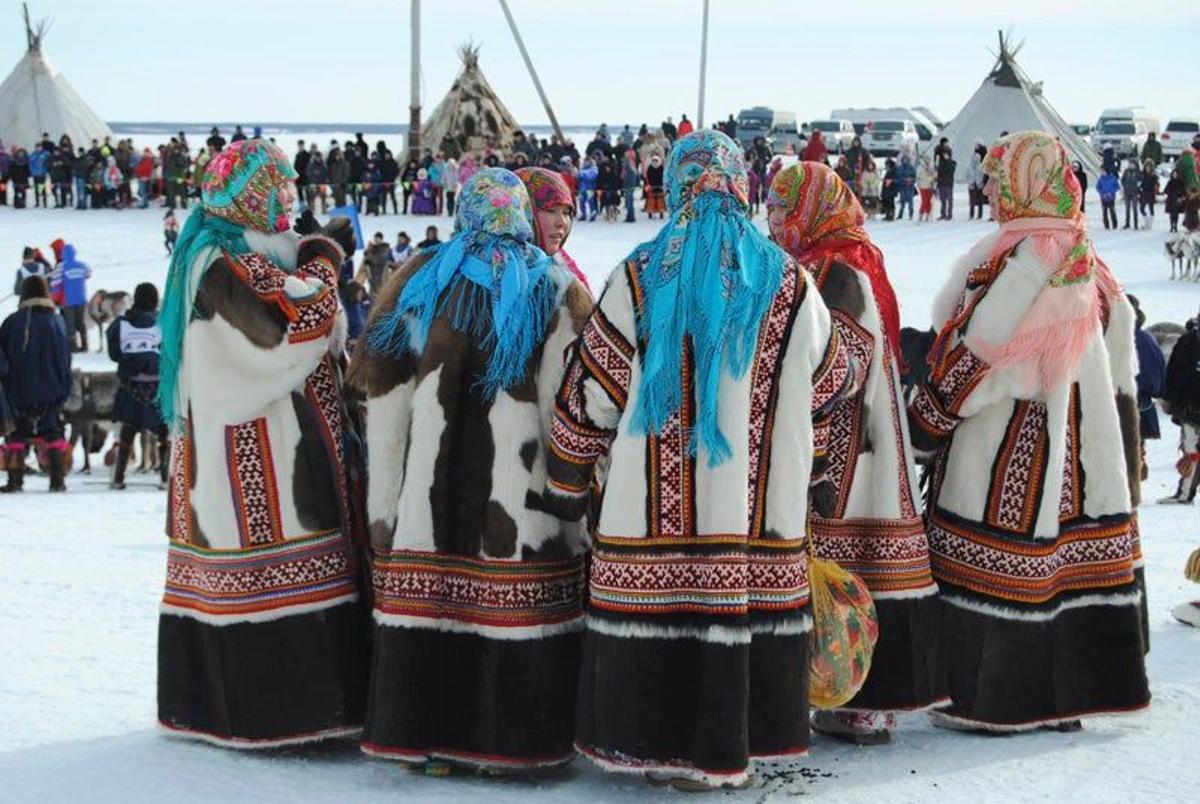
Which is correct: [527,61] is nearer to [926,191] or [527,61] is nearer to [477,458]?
[926,191]

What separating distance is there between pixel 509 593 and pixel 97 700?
149 cm

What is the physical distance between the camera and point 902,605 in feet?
14.6

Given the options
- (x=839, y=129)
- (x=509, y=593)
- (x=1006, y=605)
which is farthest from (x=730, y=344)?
(x=839, y=129)

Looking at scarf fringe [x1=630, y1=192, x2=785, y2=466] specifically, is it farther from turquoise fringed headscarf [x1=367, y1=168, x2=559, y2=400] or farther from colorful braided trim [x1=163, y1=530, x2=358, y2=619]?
colorful braided trim [x1=163, y1=530, x2=358, y2=619]

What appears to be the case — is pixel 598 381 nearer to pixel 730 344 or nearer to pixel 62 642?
pixel 730 344

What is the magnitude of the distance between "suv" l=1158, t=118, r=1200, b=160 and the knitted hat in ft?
120

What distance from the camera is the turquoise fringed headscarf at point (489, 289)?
410 cm

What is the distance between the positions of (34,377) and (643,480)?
745 centimetres

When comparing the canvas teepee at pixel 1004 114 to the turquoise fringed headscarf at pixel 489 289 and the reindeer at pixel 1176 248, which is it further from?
the turquoise fringed headscarf at pixel 489 289

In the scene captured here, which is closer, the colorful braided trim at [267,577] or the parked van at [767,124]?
the colorful braided trim at [267,577]

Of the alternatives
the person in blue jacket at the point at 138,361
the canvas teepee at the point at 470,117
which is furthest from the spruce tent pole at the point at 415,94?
the person in blue jacket at the point at 138,361

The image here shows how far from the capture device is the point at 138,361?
10625 mm

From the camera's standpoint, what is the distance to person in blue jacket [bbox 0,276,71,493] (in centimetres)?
1045

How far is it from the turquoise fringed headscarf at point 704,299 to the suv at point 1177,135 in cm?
3644
